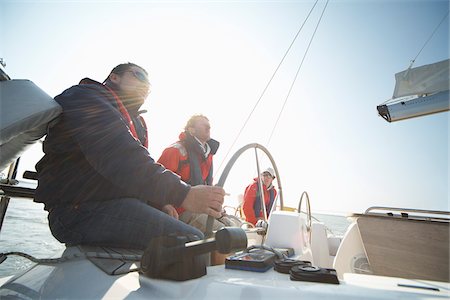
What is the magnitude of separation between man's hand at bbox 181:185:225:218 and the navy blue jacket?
1.3 inches

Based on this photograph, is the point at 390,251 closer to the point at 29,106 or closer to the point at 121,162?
the point at 121,162

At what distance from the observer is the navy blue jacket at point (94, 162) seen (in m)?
0.90

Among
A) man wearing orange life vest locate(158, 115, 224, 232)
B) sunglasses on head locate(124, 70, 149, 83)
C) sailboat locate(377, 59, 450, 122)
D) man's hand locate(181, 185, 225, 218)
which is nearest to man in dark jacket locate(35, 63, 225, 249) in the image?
man's hand locate(181, 185, 225, 218)

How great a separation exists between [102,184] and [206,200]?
0.44 m

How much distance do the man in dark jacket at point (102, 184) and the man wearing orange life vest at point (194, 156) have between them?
117cm

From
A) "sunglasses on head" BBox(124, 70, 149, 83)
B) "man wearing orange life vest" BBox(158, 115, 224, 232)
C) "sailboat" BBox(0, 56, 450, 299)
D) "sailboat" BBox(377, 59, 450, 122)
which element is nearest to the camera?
"sailboat" BBox(0, 56, 450, 299)

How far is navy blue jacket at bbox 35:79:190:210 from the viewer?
35.4 inches

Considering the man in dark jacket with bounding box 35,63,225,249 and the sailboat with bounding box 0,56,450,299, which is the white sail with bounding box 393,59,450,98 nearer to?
the sailboat with bounding box 0,56,450,299

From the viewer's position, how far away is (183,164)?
2.40 m

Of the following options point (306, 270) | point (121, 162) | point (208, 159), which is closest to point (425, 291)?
point (306, 270)

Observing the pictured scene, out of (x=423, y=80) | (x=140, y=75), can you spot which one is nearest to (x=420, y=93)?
(x=423, y=80)

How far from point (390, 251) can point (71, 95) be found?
2.60 m

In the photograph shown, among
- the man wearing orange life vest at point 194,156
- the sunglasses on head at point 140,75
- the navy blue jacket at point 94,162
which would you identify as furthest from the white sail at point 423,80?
the navy blue jacket at point 94,162

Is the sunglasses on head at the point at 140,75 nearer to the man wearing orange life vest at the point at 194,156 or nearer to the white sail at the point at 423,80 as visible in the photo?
the man wearing orange life vest at the point at 194,156
